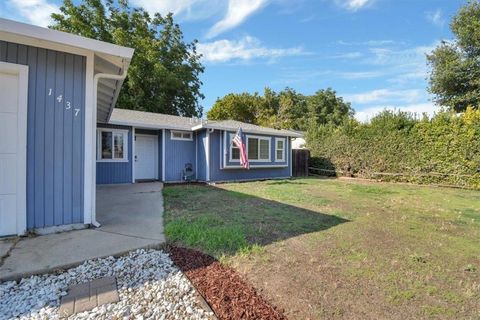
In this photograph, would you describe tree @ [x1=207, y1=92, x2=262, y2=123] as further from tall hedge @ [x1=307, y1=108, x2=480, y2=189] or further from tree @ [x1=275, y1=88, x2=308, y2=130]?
tall hedge @ [x1=307, y1=108, x2=480, y2=189]

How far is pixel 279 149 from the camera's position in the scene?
44.8 feet

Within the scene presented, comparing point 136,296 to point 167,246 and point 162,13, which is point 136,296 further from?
point 162,13

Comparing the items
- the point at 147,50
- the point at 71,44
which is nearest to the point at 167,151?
the point at 71,44

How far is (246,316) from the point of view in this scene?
2113 millimetres

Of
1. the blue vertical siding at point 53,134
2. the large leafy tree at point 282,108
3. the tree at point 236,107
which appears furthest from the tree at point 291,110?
the blue vertical siding at point 53,134

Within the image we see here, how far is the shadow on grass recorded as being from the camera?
371 cm

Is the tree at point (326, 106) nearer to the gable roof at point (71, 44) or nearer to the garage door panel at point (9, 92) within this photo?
the gable roof at point (71, 44)

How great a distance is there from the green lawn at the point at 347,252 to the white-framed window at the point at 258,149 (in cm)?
596

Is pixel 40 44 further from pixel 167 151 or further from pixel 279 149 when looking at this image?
pixel 279 149

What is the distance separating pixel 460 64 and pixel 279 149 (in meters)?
14.4

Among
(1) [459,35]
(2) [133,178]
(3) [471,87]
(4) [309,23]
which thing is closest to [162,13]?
(4) [309,23]

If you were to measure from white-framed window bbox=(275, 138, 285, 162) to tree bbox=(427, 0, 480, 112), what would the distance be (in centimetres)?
1226

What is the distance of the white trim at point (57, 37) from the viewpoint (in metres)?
3.33

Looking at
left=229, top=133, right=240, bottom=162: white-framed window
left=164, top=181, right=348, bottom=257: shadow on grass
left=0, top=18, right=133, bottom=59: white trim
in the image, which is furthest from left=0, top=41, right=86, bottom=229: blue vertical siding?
left=229, top=133, right=240, bottom=162: white-framed window
